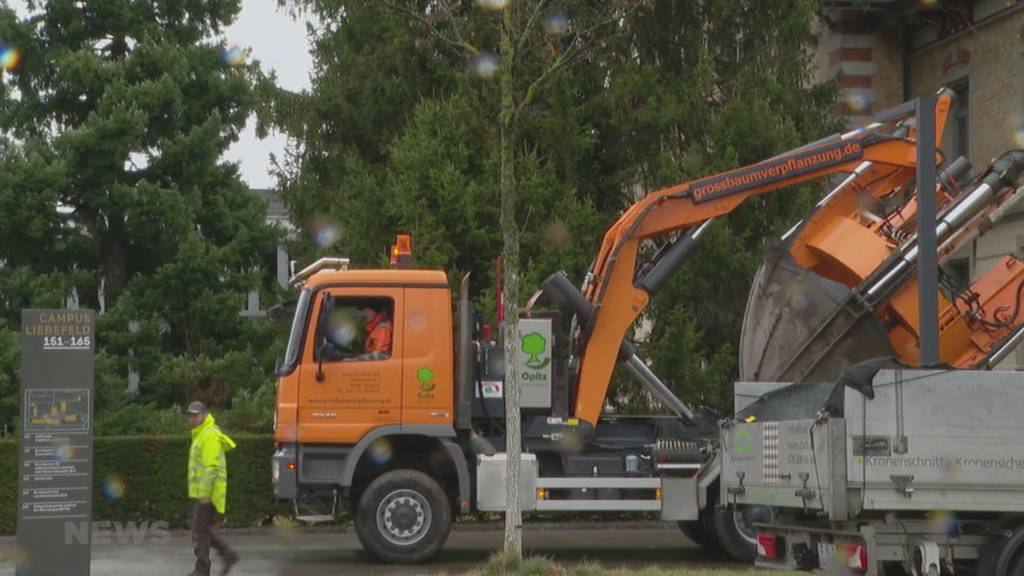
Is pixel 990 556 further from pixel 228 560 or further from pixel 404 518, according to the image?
pixel 228 560

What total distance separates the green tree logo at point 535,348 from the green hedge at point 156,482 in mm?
5314

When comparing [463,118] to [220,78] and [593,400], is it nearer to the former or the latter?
[593,400]

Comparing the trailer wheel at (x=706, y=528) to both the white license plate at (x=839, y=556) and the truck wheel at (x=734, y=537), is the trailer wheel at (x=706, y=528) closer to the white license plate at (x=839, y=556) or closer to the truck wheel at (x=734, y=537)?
the truck wheel at (x=734, y=537)

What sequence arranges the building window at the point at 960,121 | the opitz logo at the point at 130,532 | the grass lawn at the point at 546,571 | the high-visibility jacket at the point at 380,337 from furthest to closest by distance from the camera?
the building window at the point at 960,121 < the opitz logo at the point at 130,532 < the high-visibility jacket at the point at 380,337 < the grass lawn at the point at 546,571

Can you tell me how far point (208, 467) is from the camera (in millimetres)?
13555

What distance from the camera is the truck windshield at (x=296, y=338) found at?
15328 millimetres

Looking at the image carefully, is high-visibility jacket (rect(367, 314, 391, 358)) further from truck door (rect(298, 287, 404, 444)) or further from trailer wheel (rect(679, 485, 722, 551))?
trailer wheel (rect(679, 485, 722, 551))

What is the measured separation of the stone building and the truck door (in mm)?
9311

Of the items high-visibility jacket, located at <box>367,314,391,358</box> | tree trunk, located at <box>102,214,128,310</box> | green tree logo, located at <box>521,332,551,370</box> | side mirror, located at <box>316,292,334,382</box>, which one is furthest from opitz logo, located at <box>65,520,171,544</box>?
tree trunk, located at <box>102,214,128,310</box>

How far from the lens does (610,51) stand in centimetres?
2223

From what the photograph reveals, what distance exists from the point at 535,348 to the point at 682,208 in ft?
7.45

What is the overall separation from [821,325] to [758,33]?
28.0ft

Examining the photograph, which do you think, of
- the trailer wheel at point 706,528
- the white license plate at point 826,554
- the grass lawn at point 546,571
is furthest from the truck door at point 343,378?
the white license plate at point 826,554

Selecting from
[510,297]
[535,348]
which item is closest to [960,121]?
[535,348]
